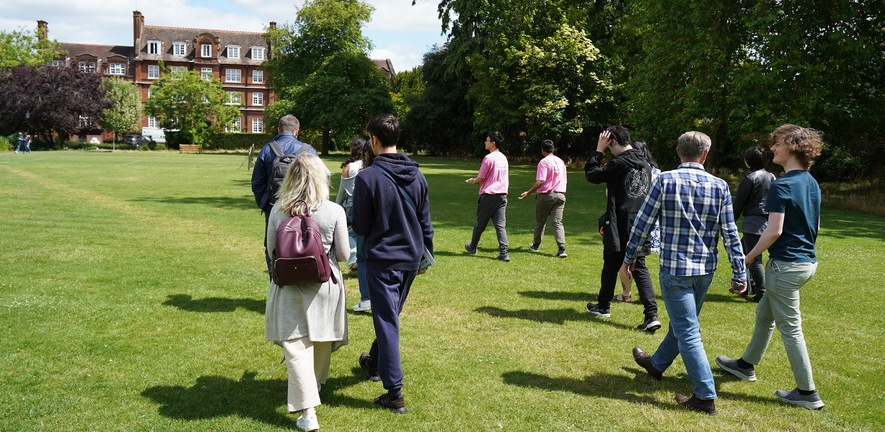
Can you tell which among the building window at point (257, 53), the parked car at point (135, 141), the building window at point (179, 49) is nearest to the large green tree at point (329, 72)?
the parked car at point (135, 141)

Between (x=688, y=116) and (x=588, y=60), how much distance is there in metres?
16.9

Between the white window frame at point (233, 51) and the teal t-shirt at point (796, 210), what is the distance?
319 ft

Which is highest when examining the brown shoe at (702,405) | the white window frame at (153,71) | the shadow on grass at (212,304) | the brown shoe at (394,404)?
the white window frame at (153,71)

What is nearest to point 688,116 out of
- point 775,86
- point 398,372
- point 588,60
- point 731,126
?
point 731,126

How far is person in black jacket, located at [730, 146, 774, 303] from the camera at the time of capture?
7.77 meters

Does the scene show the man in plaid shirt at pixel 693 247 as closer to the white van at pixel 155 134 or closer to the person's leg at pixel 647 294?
the person's leg at pixel 647 294

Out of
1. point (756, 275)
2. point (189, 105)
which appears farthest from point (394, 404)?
point (189, 105)

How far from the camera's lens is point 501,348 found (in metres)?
6.14

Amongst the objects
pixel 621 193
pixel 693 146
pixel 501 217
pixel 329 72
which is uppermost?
pixel 329 72

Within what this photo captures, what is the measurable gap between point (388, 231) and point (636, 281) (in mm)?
3476

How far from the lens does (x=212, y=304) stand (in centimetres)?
746

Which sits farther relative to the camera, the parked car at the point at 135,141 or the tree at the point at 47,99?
the parked car at the point at 135,141

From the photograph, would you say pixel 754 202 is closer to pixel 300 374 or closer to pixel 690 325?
pixel 690 325

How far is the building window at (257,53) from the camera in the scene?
93.2 meters
